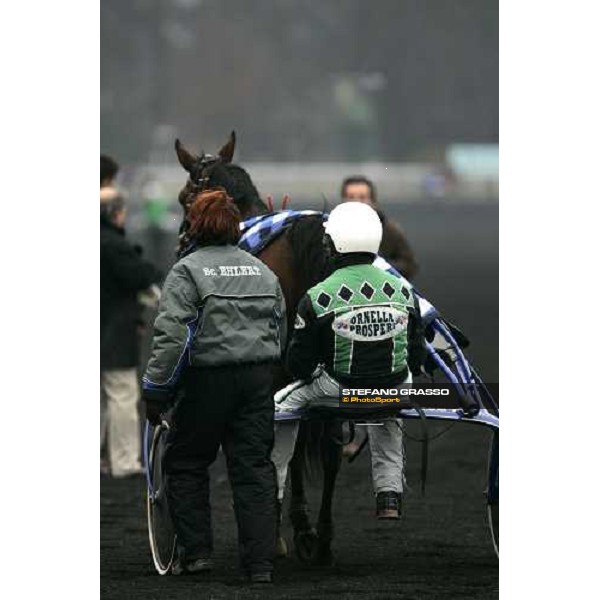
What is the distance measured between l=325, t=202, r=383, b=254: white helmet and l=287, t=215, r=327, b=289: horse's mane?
0.56 m

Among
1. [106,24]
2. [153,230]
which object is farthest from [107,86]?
[153,230]

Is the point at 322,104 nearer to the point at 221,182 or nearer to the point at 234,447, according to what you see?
the point at 221,182

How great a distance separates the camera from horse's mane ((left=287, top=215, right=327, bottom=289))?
863 centimetres

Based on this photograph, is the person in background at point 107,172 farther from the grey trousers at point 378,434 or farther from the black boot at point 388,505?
the black boot at point 388,505

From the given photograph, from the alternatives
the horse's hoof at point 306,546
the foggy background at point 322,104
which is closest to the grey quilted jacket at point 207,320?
the horse's hoof at point 306,546

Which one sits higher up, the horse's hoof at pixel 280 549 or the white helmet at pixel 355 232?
the white helmet at pixel 355 232

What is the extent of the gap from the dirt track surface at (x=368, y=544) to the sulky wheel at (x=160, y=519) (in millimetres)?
93

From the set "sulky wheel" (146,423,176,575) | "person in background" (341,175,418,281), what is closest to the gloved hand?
"sulky wheel" (146,423,176,575)

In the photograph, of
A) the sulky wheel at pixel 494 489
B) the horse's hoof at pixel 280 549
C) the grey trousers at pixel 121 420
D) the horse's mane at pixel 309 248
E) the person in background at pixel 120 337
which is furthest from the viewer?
the grey trousers at pixel 121 420

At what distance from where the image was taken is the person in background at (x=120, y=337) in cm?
1184

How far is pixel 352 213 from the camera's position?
8.04m

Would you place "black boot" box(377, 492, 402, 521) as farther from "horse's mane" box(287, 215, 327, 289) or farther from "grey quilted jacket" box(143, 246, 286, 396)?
"horse's mane" box(287, 215, 327, 289)

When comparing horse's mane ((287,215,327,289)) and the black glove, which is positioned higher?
horse's mane ((287,215,327,289))
